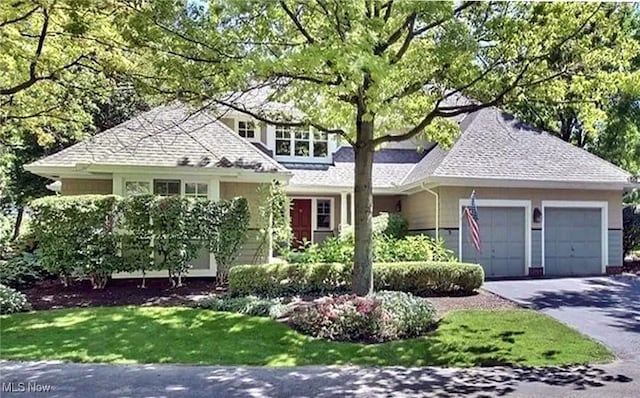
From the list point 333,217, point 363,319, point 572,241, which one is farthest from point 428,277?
point 333,217

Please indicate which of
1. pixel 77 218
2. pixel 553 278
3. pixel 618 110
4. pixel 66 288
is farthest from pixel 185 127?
pixel 618 110

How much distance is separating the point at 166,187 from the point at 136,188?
82 centimetres

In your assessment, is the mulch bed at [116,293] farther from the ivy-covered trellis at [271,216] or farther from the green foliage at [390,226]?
the green foliage at [390,226]

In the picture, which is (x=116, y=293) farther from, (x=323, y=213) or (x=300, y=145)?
(x=300, y=145)

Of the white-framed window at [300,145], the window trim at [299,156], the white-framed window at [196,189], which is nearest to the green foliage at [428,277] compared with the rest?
the white-framed window at [196,189]

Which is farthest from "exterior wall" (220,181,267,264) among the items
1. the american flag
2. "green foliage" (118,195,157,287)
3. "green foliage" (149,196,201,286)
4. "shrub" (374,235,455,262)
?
the american flag

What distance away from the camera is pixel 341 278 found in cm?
1323

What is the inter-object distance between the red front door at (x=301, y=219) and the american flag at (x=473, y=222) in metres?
6.62

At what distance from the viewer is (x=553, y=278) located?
16625 millimetres

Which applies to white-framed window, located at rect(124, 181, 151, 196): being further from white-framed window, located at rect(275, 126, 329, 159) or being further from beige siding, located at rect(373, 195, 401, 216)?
beige siding, located at rect(373, 195, 401, 216)

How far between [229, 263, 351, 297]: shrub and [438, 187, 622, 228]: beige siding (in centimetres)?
494

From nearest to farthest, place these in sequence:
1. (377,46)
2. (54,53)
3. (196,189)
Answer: (377,46) < (54,53) < (196,189)

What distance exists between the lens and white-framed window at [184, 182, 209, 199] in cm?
1507

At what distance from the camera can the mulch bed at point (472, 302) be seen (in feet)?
38.1
